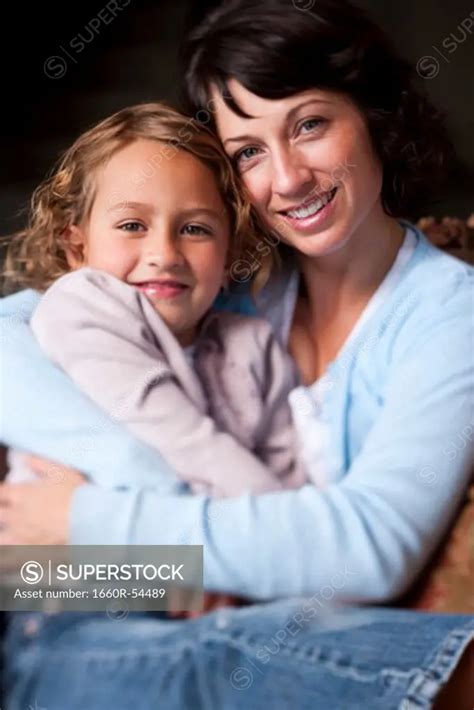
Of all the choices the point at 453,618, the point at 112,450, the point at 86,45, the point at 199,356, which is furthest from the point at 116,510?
the point at 86,45

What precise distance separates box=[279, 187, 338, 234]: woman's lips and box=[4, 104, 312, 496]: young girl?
4 cm

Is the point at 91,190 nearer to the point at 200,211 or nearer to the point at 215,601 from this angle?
the point at 200,211

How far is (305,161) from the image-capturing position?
1010 millimetres

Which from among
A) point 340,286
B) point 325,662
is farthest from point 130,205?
point 325,662

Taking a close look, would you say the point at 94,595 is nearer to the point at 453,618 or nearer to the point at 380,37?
the point at 453,618

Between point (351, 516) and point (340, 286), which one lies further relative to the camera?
point (340, 286)

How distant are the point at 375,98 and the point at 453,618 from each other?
0.54m

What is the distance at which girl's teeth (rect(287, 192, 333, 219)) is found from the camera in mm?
1021

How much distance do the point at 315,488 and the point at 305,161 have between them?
333mm

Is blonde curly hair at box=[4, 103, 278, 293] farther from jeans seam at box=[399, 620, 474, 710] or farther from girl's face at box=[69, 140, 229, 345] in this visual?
jeans seam at box=[399, 620, 474, 710]

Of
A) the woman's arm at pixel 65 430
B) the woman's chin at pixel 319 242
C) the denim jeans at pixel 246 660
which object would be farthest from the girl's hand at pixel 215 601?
the woman's chin at pixel 319 242

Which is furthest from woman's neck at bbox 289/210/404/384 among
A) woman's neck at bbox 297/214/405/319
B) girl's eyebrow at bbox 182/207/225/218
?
girl's eyebrow at bbox 182/207/225/218

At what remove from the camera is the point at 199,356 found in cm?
101

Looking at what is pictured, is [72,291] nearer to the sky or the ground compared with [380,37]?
nearer to the ground
